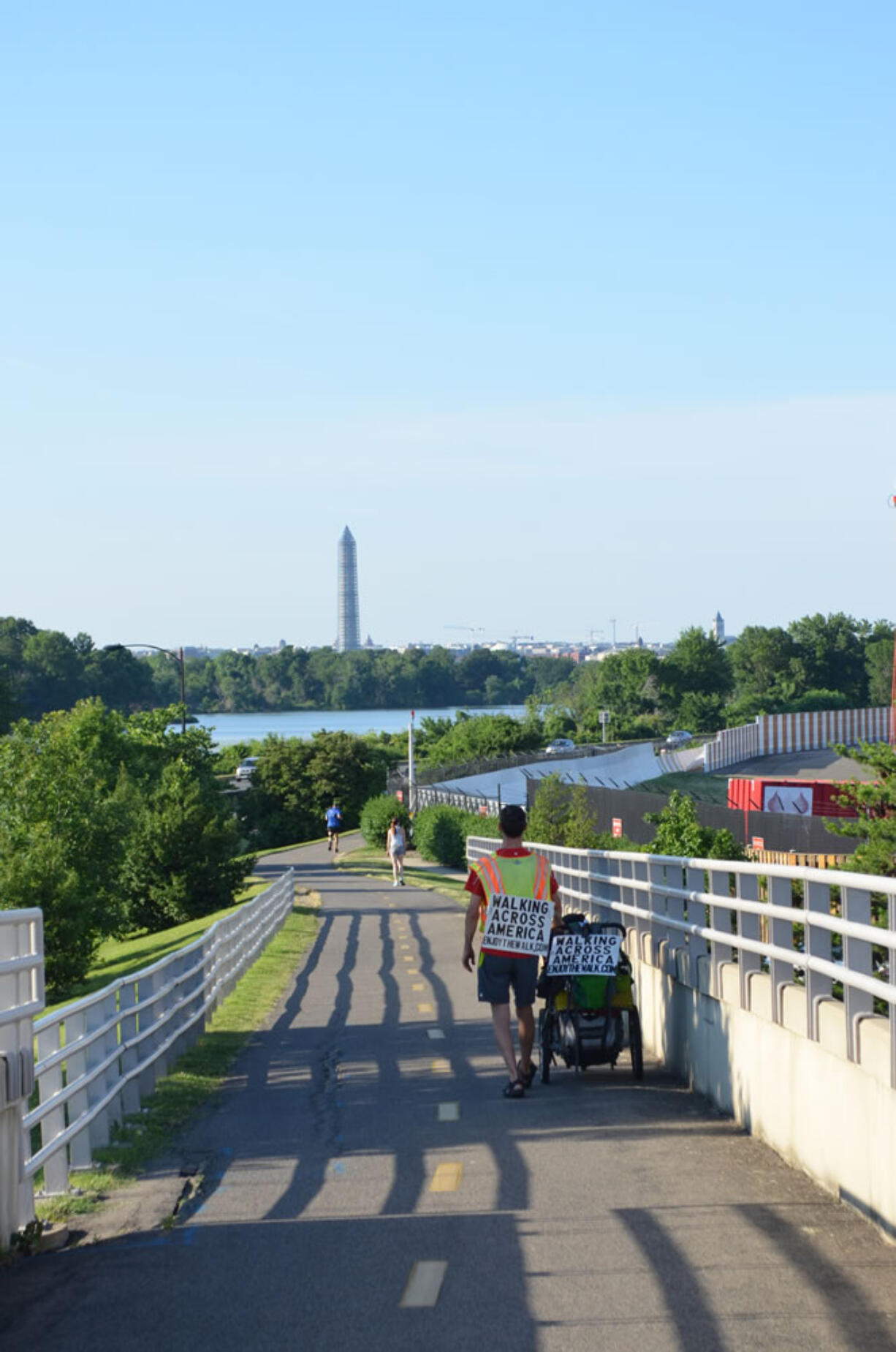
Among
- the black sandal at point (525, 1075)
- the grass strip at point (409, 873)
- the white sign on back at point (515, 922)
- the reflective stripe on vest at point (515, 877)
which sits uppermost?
the reflective stripe on vest at point (515, 877)

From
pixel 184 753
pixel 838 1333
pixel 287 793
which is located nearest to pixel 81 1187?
pixel 838 1333

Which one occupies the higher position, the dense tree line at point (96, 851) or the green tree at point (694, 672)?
the green tree at point (694, 672)

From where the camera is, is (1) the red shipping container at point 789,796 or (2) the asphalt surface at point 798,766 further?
(2) the asphalt surface at point 798,766

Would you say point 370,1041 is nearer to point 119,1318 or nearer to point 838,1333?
point 119,1318

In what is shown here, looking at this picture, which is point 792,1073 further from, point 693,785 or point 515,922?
point 693,785

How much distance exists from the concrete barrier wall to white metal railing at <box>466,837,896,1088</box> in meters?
0.12

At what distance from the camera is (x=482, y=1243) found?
6633mm

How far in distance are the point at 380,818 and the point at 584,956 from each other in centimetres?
4730

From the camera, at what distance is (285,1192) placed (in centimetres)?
788

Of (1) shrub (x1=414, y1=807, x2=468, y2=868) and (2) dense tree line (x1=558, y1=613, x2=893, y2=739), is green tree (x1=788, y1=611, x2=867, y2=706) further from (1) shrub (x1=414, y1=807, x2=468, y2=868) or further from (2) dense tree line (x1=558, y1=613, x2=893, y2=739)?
(1) shrub (x1=414, y1=807, x2=468, y2=868)

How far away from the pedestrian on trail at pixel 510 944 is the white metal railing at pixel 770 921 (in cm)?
108

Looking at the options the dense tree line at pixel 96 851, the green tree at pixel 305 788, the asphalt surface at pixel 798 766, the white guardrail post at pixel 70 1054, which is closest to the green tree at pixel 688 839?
the dense tree line at pixel 96 851

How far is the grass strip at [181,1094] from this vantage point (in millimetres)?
8297

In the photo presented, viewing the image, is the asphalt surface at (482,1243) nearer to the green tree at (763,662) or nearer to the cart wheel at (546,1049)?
the cart wheel at (546,1049)
